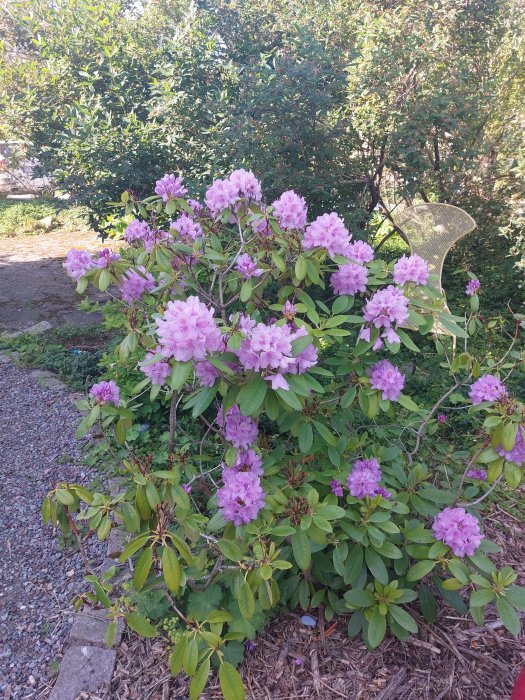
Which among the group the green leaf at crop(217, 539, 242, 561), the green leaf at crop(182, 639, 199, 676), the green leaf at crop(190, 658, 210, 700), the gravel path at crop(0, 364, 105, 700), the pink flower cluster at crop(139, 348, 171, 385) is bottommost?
the gravel path at crop(0, 364, 105, 700)

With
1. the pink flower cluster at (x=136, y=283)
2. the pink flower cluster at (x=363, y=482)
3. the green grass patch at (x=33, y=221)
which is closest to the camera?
the pink flower cluster at (x=363, y=482)

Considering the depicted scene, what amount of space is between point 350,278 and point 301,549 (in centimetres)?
73

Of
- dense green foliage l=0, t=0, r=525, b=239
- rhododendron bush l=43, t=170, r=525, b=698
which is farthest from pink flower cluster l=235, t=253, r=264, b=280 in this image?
dense green foliage l=0, t=0, r=525, b=239

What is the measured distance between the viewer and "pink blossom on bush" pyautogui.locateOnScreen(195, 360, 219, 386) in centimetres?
125

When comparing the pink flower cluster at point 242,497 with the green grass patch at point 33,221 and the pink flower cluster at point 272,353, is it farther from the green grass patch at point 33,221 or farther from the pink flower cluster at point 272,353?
Result: the green grass patch at point 33,221

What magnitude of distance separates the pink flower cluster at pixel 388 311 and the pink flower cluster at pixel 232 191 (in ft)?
1.64

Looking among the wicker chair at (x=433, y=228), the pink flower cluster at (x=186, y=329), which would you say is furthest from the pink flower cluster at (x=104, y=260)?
the wicker chair at (x=433, y=228)

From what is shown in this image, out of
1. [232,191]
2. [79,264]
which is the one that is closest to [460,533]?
[232,191]

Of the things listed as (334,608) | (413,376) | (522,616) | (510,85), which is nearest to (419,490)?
(334,608)

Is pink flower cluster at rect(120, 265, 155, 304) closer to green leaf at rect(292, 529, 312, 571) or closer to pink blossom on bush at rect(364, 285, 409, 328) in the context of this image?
pink blossom on bush at rect(364, 285, 409, 328)

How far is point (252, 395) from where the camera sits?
1.17 m

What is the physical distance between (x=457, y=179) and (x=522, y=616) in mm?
3448

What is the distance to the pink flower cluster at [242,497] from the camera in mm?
1247

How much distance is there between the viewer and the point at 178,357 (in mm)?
1078
